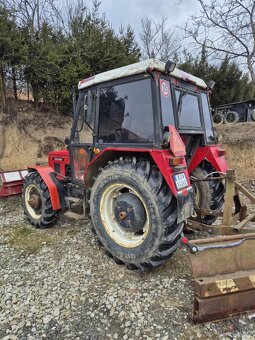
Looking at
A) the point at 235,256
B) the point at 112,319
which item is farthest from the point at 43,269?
the point at 235,256

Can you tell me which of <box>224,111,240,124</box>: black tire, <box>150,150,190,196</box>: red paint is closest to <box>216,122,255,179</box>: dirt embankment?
<box>224,111,240,124</box>: black tire

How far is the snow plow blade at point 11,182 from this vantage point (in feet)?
15.7

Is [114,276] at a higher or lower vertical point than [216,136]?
lower

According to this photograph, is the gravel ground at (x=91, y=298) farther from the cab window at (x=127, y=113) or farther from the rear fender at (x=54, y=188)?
the cab window at (x=127, y=113)

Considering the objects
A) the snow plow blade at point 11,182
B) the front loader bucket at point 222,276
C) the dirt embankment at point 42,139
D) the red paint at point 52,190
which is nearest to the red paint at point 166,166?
the front loader bucket at point 222,276

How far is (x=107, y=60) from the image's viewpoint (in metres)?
9.37

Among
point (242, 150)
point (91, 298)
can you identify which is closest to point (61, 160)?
point (91, 298)

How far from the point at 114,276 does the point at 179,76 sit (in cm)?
232

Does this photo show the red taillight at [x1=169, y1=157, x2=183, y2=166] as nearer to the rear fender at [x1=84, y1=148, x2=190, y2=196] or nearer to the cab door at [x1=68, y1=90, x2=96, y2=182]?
the rear fender at [x1=84, y1=148, x2=190, y2=196]

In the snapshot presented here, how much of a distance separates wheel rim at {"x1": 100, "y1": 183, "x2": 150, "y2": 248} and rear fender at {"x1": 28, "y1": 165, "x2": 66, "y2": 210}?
3.48 ft

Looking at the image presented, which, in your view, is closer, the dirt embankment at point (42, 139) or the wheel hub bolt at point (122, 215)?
the wheel hub bolt at point (122, 215)

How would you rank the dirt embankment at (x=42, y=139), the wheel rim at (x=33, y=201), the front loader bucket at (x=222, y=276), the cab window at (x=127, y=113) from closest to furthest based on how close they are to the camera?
1. the front loader bucket at (x=222, y=276)
2. the cab window at (x=127, y=113)
3. the wheel rim at (x=33, y=201)
4. the dirt embankment at (x=42, y=139)

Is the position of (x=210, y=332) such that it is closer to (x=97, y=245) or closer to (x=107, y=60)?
(x=97, y=245)

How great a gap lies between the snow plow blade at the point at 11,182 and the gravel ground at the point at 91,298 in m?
1.60
